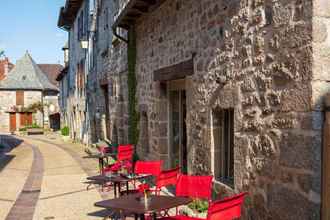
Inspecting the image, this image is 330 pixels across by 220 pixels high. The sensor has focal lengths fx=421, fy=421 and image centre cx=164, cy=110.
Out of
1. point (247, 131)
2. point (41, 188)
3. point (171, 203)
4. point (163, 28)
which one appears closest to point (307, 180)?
point (247, 131)

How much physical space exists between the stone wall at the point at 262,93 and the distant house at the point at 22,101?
106 ft

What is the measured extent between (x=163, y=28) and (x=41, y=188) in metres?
4.03

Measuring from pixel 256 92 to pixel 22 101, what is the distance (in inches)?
1423

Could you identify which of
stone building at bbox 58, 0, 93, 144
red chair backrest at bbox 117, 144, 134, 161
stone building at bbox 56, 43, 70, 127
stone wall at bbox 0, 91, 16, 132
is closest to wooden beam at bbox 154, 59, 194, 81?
red chair backrest at bbox 117, 144, 134, 161

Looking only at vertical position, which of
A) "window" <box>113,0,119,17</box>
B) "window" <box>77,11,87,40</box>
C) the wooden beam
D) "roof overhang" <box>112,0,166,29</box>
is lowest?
the wooden beam

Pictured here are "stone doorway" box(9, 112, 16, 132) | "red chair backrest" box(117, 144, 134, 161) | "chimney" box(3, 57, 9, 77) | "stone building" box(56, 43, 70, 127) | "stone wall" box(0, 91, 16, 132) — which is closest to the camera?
"red chair backrest" box(117, 144, 134, 161)

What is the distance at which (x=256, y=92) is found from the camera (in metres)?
4.25

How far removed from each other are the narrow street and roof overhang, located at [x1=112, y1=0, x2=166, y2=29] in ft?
12.0

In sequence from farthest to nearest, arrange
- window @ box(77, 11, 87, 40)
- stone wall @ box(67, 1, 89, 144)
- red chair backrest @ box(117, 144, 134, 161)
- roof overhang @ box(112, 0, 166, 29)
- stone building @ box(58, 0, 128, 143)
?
stone wall @ box(67, 1, 89, 144), window @ box(77, 11, 87, 40), stone building @ box(58, 0, 128, 143), red chair backrest @ box(117, 144, 134, 161), roof overhang @ box(112, 0, 166, 29)

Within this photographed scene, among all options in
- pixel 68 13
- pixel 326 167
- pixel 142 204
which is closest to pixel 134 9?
pixel 142 204

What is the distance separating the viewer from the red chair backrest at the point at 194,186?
15.6ft

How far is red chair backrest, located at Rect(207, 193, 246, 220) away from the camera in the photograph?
3398mm

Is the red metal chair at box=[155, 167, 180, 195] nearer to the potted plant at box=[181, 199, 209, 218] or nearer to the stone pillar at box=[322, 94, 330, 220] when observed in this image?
the potted plant at box=[181, 199, 209, 218]

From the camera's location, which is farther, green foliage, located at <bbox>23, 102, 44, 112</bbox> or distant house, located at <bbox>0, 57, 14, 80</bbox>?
distant house, located at <bbox>0, 57, 14, 80</bbox>
